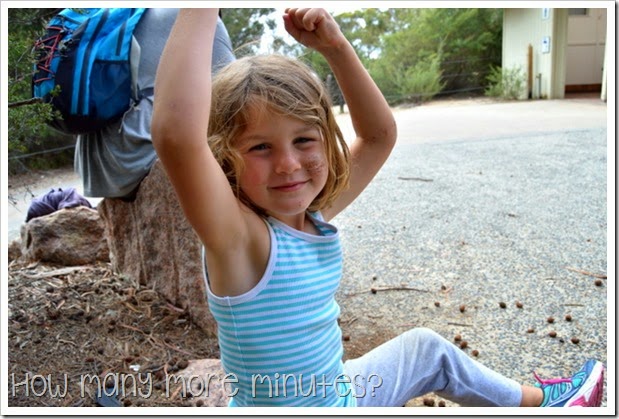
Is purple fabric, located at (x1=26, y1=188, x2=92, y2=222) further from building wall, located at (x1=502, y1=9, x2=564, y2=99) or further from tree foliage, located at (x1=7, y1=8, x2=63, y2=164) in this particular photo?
building wall, located at (x1=502, y1=9, x2=564, y2=99)

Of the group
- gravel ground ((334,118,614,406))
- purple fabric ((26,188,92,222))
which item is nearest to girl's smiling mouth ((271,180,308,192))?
gravel ground ((334,118,614,406))

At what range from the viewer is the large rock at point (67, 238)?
3.30 metres

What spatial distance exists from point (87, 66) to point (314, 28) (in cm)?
114

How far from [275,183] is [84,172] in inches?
64.8

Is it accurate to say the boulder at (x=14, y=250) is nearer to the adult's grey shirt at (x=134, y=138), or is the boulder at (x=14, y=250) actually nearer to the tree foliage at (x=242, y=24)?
the adult's grey shirt at (x=134, y=138)

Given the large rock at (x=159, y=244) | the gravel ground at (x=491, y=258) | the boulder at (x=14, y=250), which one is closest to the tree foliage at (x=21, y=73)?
the large rock at (x=159, y=244)

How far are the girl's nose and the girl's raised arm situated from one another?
0.94 feet

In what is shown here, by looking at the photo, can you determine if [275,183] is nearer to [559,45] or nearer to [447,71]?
[559,45]

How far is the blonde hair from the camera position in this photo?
4.08ft

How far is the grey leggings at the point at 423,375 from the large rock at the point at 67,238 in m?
2.23

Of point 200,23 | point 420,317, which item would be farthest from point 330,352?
point 420,317

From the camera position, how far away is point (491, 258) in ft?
11.6

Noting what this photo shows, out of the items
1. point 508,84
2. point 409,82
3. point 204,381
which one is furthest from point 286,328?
point 508,84

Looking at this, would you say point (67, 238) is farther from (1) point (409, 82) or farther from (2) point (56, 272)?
(1) point (409, 82)
